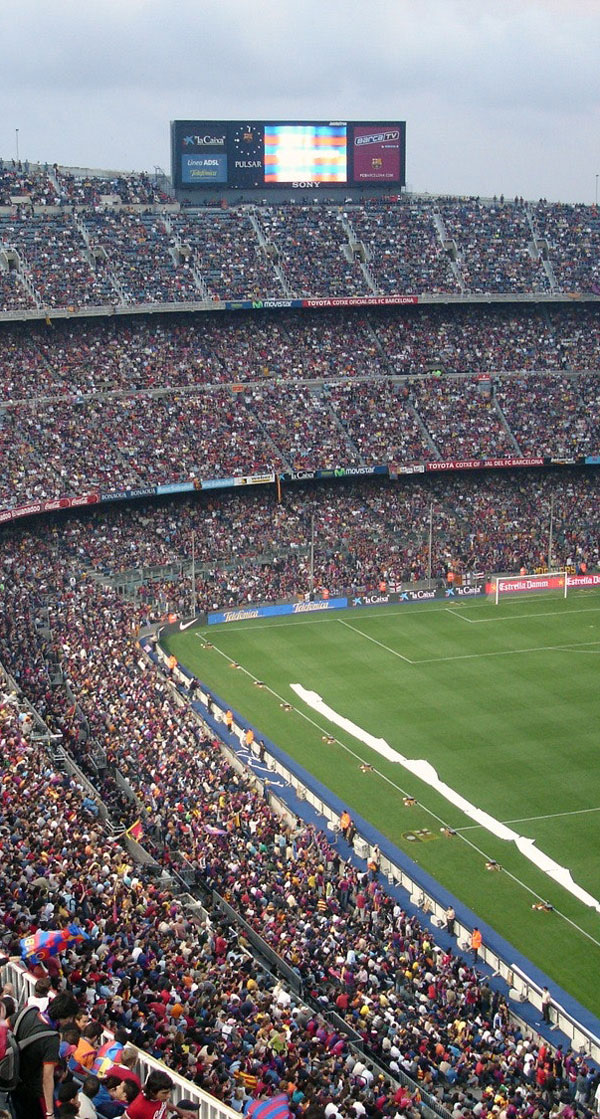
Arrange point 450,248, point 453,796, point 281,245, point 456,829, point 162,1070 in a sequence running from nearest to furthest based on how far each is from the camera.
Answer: point 162,1070 → point 456,829 → point 453,796 → point 281,245 → point 450,248

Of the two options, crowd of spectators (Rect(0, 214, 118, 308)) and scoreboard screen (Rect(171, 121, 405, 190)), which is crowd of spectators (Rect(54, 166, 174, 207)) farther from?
crowd of spectators (Rect(0, 214, 118, 308))

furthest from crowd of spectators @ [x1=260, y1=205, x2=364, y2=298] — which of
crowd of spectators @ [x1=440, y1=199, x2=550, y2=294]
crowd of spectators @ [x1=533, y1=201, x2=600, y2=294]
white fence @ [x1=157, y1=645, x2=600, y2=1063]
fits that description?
white fence @ [x1=157, y1=645, x2=600, y2=1063]

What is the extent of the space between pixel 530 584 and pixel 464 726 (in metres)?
19.5

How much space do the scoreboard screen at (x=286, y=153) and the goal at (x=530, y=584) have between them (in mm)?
27514

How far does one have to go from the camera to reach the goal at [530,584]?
60.5 meters

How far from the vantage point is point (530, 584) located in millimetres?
61344

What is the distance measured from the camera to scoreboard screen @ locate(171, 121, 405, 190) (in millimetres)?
73688

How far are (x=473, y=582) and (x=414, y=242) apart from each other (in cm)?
2309

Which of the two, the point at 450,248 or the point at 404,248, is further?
the point at 450,248

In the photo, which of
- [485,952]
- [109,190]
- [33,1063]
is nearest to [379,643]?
[485,952]

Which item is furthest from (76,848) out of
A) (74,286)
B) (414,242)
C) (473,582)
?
(414,242)

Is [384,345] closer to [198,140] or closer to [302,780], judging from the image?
[198,140]

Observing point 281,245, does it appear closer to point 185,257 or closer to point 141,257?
point 185,257

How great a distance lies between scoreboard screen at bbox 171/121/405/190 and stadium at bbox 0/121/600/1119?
22 centimetres
